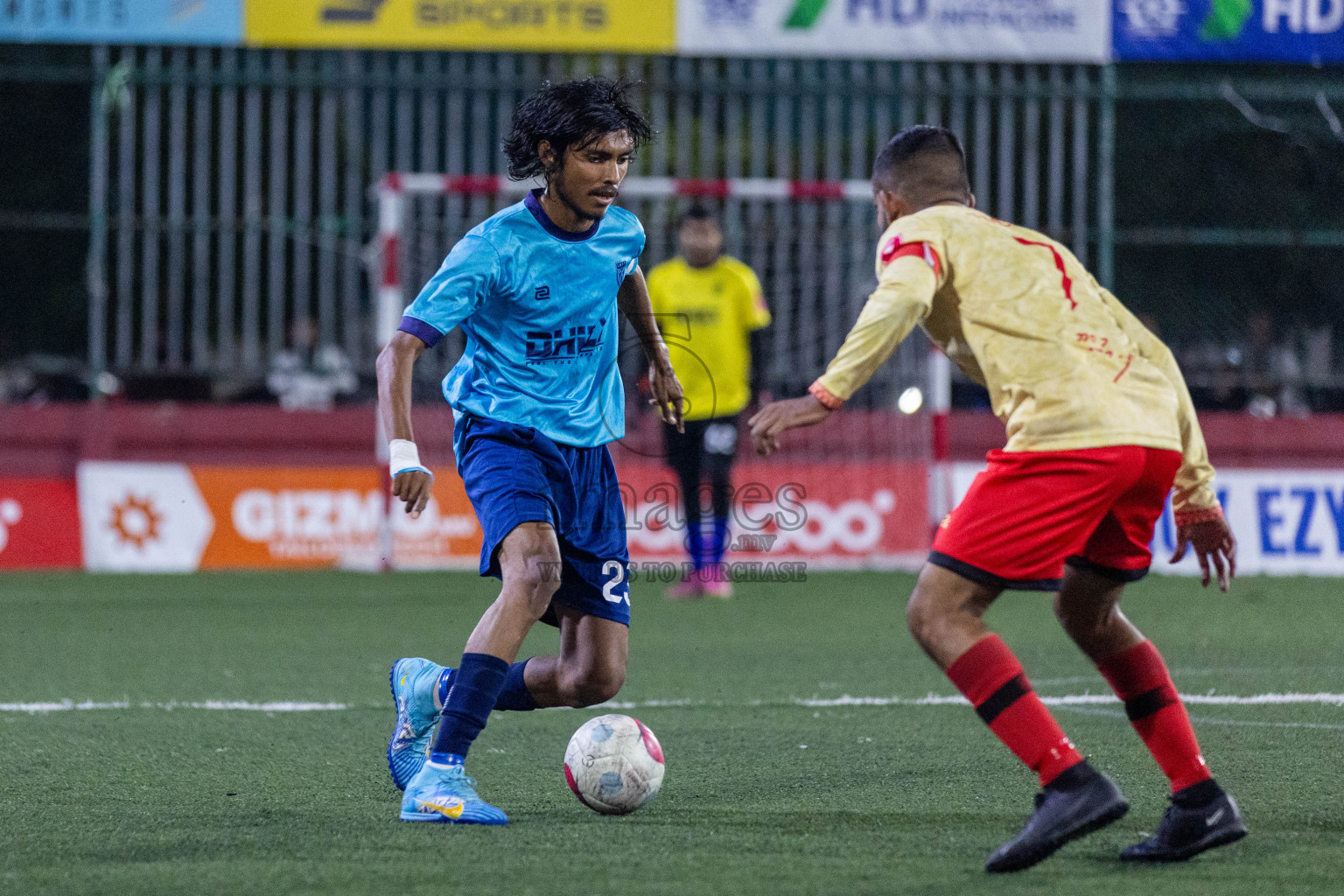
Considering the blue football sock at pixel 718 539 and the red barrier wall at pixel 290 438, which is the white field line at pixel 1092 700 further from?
the red barrier wall at pixel 290 438

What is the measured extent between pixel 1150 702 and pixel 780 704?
8.41 feet

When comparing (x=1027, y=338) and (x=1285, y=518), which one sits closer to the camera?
(x=1027, y=338)

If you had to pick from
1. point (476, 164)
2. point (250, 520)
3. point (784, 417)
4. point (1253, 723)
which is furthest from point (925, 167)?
point (476, 164)

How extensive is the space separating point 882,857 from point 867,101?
35.8ft

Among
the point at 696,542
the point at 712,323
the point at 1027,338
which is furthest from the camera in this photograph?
the point at 696,542

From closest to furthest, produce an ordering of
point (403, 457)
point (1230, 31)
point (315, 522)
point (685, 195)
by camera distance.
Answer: point (403, 457) → point (685, 195) → point (315, 522) → point (1230, 31)

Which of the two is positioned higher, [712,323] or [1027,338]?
[1027,338]

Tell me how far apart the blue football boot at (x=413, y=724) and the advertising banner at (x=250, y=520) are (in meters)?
7.47

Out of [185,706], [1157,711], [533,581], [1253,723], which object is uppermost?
[533,581]

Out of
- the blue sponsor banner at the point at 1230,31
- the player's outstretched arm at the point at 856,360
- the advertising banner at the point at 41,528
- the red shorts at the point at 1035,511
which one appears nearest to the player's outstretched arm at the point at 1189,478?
the red shorts at the point at 1035,511

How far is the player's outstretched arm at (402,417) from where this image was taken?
4.21m

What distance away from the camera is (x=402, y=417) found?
4.38m

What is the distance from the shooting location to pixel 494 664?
4.42 meters

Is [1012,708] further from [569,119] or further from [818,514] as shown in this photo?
[818,514]
